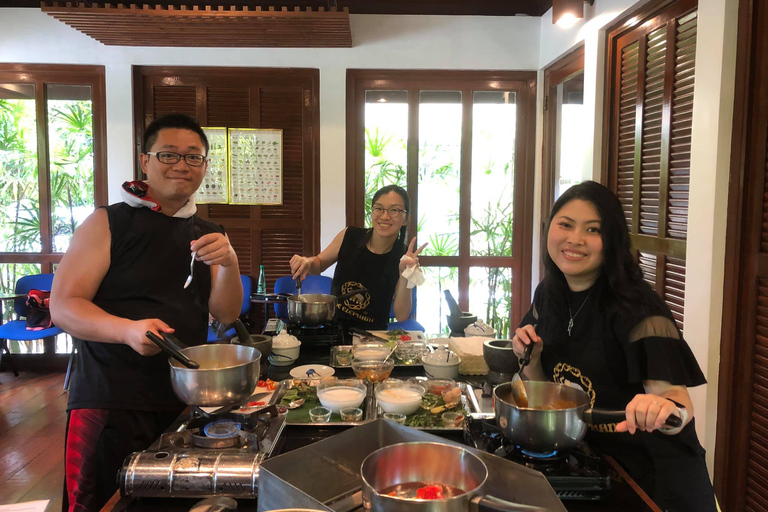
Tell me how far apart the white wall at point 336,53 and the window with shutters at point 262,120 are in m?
0.09

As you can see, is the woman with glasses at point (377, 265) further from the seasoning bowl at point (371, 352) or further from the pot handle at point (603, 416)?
the pot handle at point (603, 416)

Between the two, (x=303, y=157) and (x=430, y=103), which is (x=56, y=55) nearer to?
(x=303, y=157)

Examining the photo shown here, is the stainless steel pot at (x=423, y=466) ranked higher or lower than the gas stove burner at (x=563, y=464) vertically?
higher

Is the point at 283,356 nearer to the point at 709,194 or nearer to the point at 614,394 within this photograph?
the point at 614,394

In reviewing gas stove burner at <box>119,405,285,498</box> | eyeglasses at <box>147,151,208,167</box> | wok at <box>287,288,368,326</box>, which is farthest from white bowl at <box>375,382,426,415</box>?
eyeglasses at <box>147,151,208,167</box>

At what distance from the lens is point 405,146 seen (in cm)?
418

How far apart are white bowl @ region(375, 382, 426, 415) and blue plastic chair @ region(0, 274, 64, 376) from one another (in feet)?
10.7

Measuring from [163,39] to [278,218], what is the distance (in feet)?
5.01

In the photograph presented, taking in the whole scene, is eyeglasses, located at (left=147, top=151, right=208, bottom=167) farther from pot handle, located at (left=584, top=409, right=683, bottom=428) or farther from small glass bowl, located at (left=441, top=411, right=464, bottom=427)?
pot handle, located at (left=584, top=409, right=683, bottom=428)

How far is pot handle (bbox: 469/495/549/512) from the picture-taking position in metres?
0.79

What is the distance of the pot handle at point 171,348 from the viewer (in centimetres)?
122

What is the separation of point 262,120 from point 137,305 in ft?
9.23

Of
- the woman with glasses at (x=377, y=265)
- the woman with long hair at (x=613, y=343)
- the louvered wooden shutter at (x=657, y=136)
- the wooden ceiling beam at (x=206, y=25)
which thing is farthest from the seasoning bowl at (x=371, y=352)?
the wooden ceiling beam at (x=206, y=25)

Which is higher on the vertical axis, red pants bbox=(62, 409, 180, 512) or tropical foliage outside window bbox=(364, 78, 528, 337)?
tropical foliage outside window bbox=(364, 78, 528, 337)
